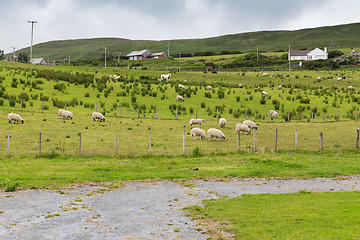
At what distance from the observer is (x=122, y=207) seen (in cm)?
1379

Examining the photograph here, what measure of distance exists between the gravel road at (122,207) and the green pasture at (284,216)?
89cm

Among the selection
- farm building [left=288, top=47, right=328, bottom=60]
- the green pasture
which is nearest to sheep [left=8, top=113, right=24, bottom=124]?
the green pasture

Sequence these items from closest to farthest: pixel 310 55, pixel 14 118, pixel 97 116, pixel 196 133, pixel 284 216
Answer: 1. pixel 284 216
2. pixel 196 133
3. pixel 14 118
4. pixel 97 116
5. pixel 310 55

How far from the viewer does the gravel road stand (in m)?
10.8

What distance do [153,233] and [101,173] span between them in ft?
31.4

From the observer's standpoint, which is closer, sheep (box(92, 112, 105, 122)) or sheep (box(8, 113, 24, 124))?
sheep (box(8, 113, 24, 124))

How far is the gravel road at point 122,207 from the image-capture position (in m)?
→ 10.8

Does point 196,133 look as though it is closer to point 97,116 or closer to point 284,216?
point 97,116

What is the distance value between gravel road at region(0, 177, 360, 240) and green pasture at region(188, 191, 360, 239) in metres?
0.89

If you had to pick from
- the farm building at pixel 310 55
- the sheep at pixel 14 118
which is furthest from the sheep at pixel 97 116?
the farm building at pixel 310 55

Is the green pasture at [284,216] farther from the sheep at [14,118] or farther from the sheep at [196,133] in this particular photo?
the sheep at [14,118]

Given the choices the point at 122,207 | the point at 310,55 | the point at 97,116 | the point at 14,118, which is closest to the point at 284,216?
the point at 122,207

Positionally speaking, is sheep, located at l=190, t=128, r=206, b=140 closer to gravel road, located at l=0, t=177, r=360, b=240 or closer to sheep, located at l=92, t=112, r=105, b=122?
sheep, located at l=92, t=112, r=105, b=122

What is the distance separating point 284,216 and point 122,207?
5553 mm
